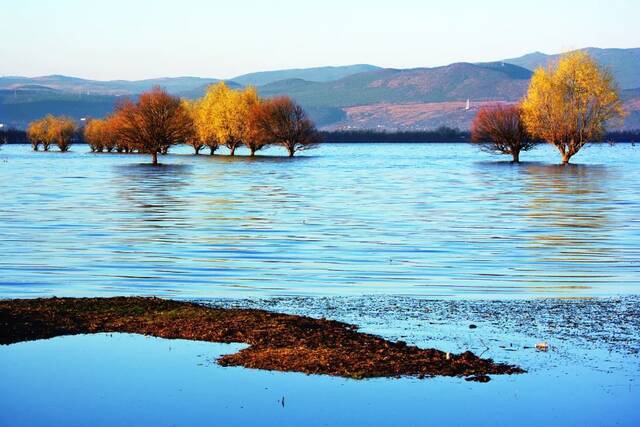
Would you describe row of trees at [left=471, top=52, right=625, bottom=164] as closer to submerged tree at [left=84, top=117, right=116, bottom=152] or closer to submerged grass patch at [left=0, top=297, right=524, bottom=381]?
submerged grass patch at [left=0, top=297, right=524, bottom=381]

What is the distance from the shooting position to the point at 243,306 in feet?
69.4

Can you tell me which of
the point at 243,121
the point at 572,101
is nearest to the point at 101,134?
the point at 243,121

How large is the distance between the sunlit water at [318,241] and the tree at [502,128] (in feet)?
145

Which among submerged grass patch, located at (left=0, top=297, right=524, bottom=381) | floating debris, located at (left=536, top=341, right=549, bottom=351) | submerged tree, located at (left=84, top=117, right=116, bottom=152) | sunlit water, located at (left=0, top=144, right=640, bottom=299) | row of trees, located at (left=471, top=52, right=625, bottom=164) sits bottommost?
sunlit water, located at (left=0, top=144, right=640, bottom=299)

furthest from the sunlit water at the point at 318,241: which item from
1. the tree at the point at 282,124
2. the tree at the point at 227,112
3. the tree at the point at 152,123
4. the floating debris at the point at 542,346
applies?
the tree at the point at 227,112

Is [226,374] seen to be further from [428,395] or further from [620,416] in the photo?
[620,416]

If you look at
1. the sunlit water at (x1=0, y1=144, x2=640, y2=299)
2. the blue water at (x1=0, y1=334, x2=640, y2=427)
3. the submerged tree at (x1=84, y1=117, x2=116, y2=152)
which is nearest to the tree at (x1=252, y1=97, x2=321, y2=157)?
the submerged tree at (x1=84, y1=117, x2=116, y2=152)

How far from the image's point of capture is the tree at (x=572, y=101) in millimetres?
107500

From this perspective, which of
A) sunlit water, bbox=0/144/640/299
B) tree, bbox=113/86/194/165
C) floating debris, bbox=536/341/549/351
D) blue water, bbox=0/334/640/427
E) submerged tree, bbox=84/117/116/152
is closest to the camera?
blue water, bbox=0/334/640/427

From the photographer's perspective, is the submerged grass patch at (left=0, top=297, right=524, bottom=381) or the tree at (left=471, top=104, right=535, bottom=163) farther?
the tree at (left=471, top=104, right=535, bottom=163)

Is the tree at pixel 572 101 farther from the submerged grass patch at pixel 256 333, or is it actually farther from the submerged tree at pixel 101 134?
the submerged tree at pixel 101 134

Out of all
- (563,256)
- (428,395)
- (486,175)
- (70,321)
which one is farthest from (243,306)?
(486,175)

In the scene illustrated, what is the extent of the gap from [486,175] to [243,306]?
258 feet

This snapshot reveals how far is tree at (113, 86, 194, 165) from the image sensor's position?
124m
